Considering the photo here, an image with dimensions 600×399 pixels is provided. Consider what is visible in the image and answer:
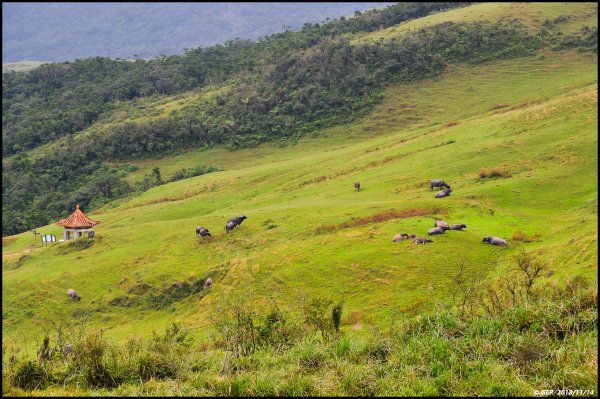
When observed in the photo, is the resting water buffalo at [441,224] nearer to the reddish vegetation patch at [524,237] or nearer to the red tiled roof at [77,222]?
the reddish vegetation patch at [524,237]

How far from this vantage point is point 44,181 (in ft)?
271

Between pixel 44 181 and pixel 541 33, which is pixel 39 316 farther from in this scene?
pixel 541 33

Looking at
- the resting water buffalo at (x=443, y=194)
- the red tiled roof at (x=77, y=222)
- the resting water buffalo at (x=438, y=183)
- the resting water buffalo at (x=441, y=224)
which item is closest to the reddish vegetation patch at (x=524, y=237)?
the resting water buffalo at (x=441, y=224)

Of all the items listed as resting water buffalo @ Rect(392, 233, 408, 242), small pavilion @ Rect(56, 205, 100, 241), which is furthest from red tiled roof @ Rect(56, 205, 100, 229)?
resting water buffalo @ Rect(392, 233, 408, 242)

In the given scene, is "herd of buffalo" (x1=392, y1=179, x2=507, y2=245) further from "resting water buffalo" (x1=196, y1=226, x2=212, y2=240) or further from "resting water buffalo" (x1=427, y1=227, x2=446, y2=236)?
"resting water buffalo" (x1=196, y1=226, x2=212, y2=240)

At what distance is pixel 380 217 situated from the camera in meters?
31.9

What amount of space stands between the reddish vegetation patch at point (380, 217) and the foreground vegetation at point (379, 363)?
18047 millimetres

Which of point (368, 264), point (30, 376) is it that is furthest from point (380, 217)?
point (30, 376)

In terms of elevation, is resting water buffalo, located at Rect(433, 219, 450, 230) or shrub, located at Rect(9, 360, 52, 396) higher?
shrub, located at Rect(9, 360, 52, 396)

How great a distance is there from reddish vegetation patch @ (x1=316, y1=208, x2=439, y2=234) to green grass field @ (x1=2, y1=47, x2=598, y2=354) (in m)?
0.45

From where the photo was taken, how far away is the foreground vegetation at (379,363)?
9484 mm

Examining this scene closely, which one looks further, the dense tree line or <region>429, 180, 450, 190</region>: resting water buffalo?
the dense tree line

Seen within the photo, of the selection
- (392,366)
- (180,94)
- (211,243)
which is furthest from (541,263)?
(180,94)

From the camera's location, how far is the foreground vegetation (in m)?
9.48
